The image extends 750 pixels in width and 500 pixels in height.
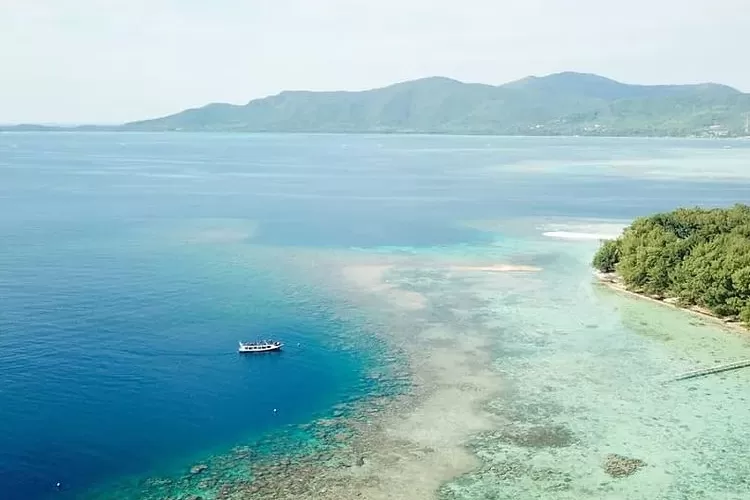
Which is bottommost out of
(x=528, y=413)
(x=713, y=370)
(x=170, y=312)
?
(x=528, y=413)

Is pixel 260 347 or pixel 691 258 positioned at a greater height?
pixel 691 258

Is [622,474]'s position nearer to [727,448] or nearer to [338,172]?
[727,448]

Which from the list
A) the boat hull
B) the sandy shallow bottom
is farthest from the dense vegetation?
the boat hull

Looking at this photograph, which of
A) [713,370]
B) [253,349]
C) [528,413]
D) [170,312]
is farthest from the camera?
[170,312]

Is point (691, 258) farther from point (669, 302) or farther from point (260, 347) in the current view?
point (260, 347)

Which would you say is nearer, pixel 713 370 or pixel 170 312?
pixel 713 370

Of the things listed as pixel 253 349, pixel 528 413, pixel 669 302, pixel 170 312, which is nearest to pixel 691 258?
pixel 669 302
